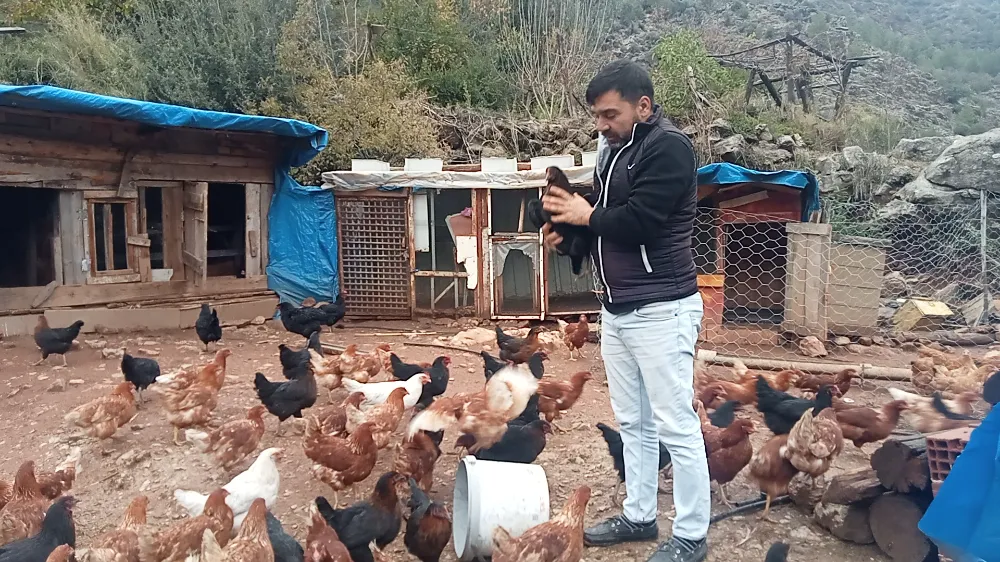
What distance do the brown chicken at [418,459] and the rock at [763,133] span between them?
12752 millimetres

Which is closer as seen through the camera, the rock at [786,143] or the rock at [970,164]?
the rock at [970,164]

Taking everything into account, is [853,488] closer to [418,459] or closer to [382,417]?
[418,459]

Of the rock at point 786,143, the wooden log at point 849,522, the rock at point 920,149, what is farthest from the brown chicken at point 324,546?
the rock at point 920,149

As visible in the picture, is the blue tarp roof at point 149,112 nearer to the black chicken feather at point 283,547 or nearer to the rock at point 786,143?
the black chicken feather at point 283,547

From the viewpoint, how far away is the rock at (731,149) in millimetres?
13516

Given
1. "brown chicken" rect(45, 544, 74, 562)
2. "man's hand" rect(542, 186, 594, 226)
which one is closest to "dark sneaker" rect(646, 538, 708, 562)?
"man's hand" rect(542, 186, 594, 226)

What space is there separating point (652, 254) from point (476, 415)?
2.24 metres

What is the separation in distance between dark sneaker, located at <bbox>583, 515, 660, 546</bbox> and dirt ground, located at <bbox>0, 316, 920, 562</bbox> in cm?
6

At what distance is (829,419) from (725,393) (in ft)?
5.44

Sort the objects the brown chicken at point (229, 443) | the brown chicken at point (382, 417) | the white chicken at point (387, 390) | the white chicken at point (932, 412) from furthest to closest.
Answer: the white chicken at point (387, 390) → the brown chicken at point (382, 417) → the brown chicken at point (229, 443) → the white chicken at point (932, 412)

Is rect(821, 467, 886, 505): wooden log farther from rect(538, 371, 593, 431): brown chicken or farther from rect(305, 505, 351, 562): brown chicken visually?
rect(305, 505, 351, 562): brown chicken

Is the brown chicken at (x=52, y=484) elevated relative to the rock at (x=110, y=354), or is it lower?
elevated

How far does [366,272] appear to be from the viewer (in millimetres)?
10711

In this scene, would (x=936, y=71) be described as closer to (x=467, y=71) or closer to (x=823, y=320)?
(x=467, y=71)
